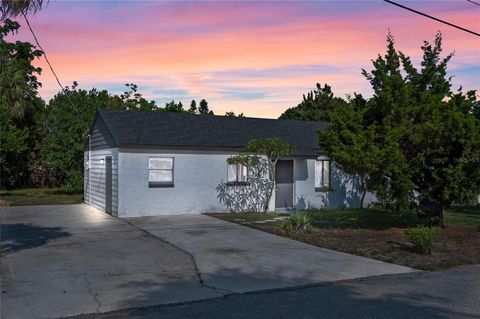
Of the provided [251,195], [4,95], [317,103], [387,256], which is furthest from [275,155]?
[317,103]

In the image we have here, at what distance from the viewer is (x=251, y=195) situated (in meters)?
20.2

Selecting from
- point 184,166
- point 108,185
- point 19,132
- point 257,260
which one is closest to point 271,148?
point 184,166

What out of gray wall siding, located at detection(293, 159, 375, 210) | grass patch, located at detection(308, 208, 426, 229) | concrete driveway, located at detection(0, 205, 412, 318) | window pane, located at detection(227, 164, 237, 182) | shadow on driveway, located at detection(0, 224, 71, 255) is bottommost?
concrete driveway, located at detection(0, 205, 412, 318)

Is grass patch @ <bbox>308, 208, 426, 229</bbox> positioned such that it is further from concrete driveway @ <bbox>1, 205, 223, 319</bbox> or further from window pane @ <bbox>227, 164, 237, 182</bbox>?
concrete driveway @ <bbox>1, 205, 223, 319</bbox>

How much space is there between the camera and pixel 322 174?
72.6 ft

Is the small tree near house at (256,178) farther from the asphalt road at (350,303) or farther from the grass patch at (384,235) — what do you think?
the asphalt road at (350,303)

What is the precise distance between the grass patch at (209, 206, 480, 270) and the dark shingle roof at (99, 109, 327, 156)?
2799 millimetres

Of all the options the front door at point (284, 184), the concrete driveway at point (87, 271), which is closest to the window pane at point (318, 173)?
the front door at point (284, 184)

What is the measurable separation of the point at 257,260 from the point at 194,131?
1018cm

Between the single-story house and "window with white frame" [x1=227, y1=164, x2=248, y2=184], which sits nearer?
the single-story house

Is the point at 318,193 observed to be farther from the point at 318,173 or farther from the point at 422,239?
the point at 422,239

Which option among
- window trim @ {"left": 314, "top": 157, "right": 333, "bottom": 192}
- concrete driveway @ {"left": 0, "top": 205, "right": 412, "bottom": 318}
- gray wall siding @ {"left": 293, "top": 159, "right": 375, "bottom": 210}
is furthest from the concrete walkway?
window trim @ {"left": 314, "top": 157, "right": 333, "bottom": 192}

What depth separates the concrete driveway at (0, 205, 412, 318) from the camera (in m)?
7.63

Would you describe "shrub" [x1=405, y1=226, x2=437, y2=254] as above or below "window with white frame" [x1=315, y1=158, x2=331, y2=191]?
below
